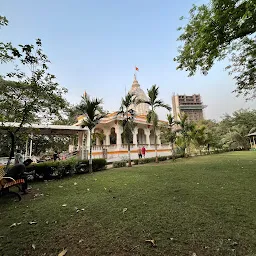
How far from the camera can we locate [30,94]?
Answer: 6621 millimetres

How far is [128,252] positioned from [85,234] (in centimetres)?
87

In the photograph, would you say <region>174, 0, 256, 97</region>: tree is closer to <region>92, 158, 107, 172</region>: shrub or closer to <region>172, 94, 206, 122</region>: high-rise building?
<region>92, 158, 107, 172</region>: shrub

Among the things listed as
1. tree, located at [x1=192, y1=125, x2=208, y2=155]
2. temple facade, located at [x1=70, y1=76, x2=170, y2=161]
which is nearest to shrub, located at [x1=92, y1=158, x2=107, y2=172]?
temple facade, located at [x1=70, y1=76, x2=170, y2=161]

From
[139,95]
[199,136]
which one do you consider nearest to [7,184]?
[199,136]

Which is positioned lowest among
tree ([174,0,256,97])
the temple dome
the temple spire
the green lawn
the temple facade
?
the green lawn

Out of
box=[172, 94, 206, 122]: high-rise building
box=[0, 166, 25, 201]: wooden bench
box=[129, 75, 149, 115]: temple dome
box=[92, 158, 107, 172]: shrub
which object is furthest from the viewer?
box=[172, 94, 206, 122]: high-rise building

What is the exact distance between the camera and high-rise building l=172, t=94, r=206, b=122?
109188 mm

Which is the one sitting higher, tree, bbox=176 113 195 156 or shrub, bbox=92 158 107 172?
tree, bbox=176 113 195 156

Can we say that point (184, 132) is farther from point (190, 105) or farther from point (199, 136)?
point (190, 105)

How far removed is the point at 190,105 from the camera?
112m

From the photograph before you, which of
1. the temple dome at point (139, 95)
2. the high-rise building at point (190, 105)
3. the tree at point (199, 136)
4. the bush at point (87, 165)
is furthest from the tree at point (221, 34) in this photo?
the high-rise building at point (190, 105)

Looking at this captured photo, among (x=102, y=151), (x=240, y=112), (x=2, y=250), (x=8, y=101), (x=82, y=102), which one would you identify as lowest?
(x=2, y=250)

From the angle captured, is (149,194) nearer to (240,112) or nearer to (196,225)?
(196,225)

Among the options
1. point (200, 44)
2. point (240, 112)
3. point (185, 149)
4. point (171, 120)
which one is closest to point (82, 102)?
point (200, 44)
